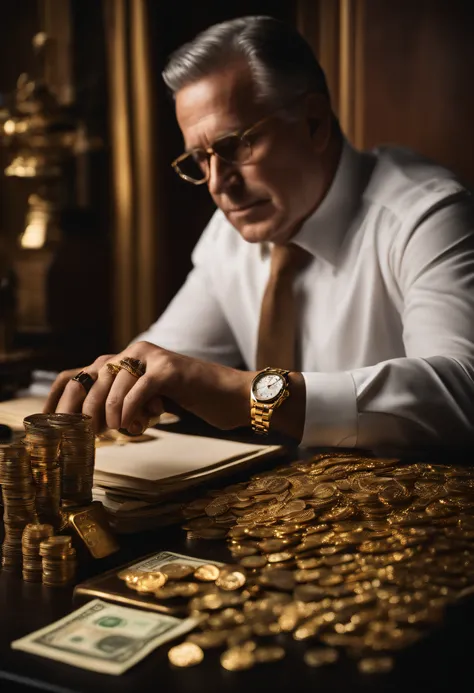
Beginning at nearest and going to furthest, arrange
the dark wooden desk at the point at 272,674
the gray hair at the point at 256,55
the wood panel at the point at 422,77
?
the dark wooden desk at the point at 272,674 < the gray hair at the point at 256,55 < the wood panel at the point at 422,77

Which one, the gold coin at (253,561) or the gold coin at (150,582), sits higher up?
the gold coin at (150,582)

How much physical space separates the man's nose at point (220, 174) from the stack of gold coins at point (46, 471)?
1115 millimetres

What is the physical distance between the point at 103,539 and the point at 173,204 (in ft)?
10.2

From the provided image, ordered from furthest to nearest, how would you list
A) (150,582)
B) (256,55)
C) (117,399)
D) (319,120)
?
(319,120) < (256,55) < (117,399) < (150,582)

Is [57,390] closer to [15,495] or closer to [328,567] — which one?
[15,495]

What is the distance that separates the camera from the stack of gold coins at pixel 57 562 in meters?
1.07

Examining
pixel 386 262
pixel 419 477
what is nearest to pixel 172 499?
pixel 419 477

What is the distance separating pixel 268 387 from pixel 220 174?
2.53ft

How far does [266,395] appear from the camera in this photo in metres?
1.56

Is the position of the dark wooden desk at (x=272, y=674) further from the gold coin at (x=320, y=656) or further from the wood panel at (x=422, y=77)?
the wood panel at (x=422, y=77)

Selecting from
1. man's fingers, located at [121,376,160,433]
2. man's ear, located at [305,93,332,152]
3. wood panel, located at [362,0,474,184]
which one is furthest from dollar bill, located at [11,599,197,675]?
wood panel, located at [362,0,474,184]

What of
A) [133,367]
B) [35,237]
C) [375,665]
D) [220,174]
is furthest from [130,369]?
[35,237]

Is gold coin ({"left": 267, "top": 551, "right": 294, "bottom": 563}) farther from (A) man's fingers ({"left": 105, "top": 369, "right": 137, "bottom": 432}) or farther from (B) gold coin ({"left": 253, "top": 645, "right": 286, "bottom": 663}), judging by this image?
(A) man's fingers ({"left": 105, "top": 369, "right": 137, "bottom": 432})

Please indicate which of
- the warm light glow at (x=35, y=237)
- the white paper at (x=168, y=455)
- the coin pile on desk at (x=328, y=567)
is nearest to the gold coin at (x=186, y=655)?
the coin pile on desk at (x=328, y=567)
